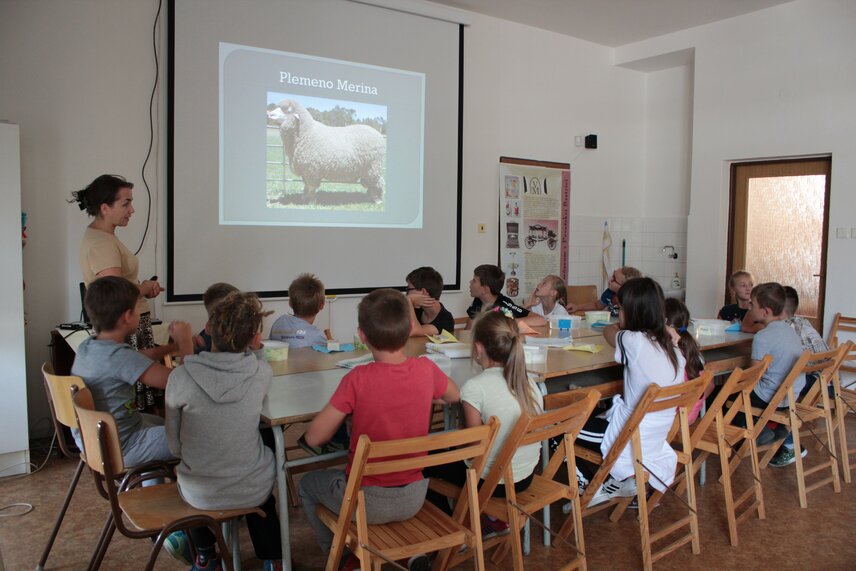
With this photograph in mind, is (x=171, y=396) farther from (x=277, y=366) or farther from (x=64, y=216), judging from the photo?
(x=64, y=216)

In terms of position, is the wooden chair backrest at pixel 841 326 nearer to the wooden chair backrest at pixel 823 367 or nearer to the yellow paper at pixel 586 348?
the wooden chair backrest at pixel 823 367

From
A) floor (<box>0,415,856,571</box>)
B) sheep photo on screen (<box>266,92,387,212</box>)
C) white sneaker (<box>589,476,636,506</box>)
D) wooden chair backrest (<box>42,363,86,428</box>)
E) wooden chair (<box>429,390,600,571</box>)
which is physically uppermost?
sheep photo on screen (<box>266,92,387,212</box>)

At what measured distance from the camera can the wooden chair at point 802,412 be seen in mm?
3184

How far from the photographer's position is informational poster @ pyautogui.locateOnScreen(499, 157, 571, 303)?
6.18 meters

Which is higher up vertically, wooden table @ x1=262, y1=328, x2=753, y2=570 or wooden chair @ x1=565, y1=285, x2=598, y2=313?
wooden chair @ x1=565, y1=285, x2=598, y2=313

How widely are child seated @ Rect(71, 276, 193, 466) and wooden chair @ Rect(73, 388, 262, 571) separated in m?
0.16

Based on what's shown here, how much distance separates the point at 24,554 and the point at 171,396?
129 centimetres

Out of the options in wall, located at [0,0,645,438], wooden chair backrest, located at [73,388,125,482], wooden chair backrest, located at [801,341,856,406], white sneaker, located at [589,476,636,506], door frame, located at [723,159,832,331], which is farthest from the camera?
door frame, located at [723,159,832,331]

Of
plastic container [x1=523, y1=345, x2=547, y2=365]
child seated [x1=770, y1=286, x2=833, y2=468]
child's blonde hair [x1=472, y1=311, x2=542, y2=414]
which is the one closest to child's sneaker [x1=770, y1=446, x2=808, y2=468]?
child seated [x1=770, y1=286, x2=833, y2=468]

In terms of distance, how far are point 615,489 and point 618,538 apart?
23cm

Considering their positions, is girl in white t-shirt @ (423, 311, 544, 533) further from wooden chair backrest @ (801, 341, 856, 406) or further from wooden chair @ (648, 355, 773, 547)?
wooden chair backrest @ (801, 341, 856, 406)

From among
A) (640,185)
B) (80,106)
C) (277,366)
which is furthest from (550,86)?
(277,366)

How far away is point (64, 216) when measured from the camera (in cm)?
414

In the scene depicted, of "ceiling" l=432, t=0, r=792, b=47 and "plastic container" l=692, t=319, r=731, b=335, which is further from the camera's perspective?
"ceiling" l=432, t=0, r=792, b=47
